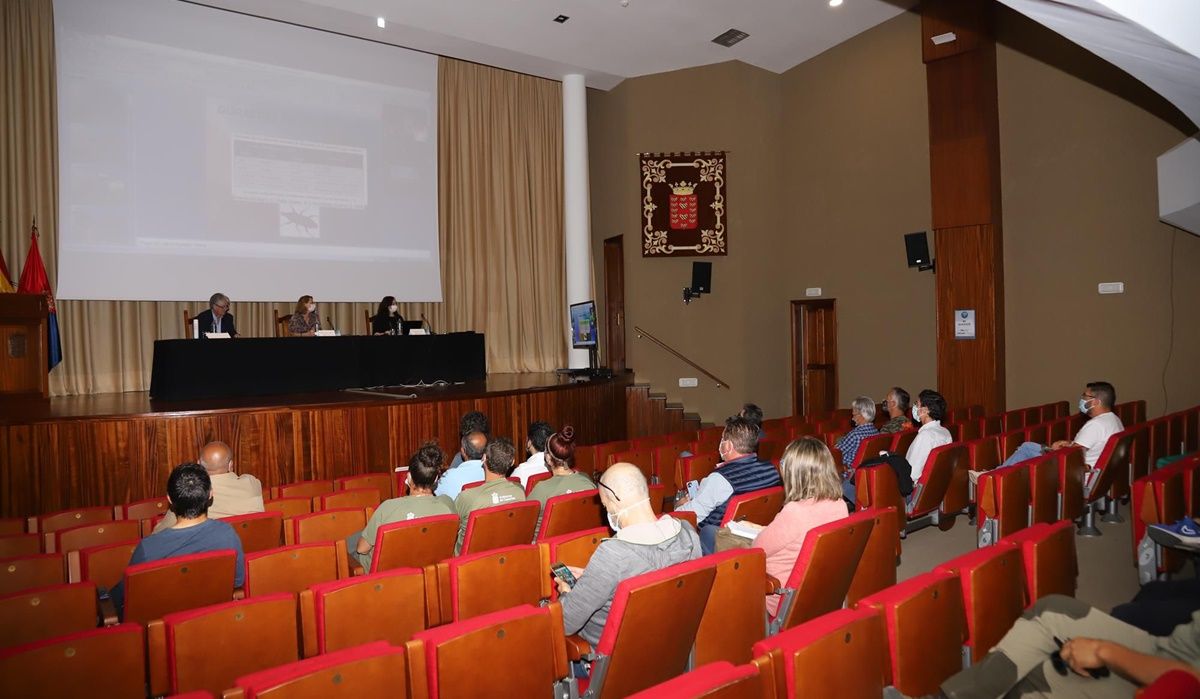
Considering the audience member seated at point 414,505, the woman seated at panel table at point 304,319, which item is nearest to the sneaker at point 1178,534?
the audience member seated at point 414,505

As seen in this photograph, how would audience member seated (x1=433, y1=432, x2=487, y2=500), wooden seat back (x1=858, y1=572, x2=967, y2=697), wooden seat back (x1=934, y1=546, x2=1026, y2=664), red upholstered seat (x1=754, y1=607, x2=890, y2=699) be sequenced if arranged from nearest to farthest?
red upholstered seat (x1=754, y1=607, x2=890, y2=699), wooden seat back (x1=858, y1=572, x2=967, y2=697), wooden seat back (x1=934, y1=546, x2=1026, y2=664), audience member seated (x1=433, y1=432, x2=487, y2=500)

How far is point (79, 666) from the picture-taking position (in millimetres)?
1782

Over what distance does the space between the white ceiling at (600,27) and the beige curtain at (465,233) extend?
0.97 m

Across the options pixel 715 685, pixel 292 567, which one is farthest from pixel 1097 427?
pixel 292 567

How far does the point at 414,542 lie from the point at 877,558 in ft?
5.99

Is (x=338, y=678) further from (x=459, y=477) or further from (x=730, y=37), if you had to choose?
(x=730, y=37)

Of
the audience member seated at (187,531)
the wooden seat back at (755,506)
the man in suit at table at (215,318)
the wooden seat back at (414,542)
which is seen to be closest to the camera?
the audience member seated at (187,531)

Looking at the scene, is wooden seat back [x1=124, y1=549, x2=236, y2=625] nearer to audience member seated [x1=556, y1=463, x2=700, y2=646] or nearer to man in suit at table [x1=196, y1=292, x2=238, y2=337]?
audience member seated [x1=556, y1=463, x2=700, y2=646]

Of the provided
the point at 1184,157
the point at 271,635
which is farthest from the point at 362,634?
the point at 1184,157

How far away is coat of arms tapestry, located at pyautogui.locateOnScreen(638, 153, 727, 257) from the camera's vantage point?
10.9m

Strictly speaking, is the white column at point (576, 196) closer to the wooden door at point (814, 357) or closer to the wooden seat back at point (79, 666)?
the wooden door at point (814, 357)

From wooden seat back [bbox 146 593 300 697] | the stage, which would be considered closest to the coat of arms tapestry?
the stage

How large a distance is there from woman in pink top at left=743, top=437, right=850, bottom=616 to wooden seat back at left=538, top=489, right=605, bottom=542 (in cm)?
87

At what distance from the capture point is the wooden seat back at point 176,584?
2.42 m
